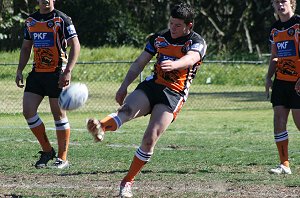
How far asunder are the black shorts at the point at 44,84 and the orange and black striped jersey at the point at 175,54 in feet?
6.79

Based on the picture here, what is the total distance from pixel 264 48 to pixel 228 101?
2247cm

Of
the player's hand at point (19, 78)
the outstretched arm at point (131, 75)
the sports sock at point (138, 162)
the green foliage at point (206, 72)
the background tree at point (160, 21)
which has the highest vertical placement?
the outstretched arm at point (131, 75)

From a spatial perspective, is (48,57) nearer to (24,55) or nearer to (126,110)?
(24,55)

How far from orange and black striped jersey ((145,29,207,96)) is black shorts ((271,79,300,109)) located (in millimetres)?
1710

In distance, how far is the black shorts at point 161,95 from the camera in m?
8.09

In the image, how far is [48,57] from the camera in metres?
10.0

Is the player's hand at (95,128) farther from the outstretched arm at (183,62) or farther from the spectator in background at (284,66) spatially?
the spectator in background at (284,66)

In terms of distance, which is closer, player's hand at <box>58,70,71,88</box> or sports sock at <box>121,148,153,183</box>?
sports sock at <box>121,148,153,183</box>

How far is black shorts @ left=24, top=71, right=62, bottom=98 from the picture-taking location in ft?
33.0

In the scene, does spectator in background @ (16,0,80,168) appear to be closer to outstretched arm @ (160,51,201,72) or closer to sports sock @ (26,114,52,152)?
sports sock @ (26,114,52,152)

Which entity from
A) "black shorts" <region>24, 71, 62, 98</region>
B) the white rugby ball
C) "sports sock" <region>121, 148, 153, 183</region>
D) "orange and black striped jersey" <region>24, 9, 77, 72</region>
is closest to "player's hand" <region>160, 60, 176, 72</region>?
"sports sock" <region>121, 148, 153, 183</region>

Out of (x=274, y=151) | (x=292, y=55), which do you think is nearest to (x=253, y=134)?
(x=274, y=151)

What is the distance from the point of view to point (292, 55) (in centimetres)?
954

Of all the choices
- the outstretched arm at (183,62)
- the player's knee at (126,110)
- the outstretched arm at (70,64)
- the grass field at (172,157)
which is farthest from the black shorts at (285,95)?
the player's knee at (126,110)
